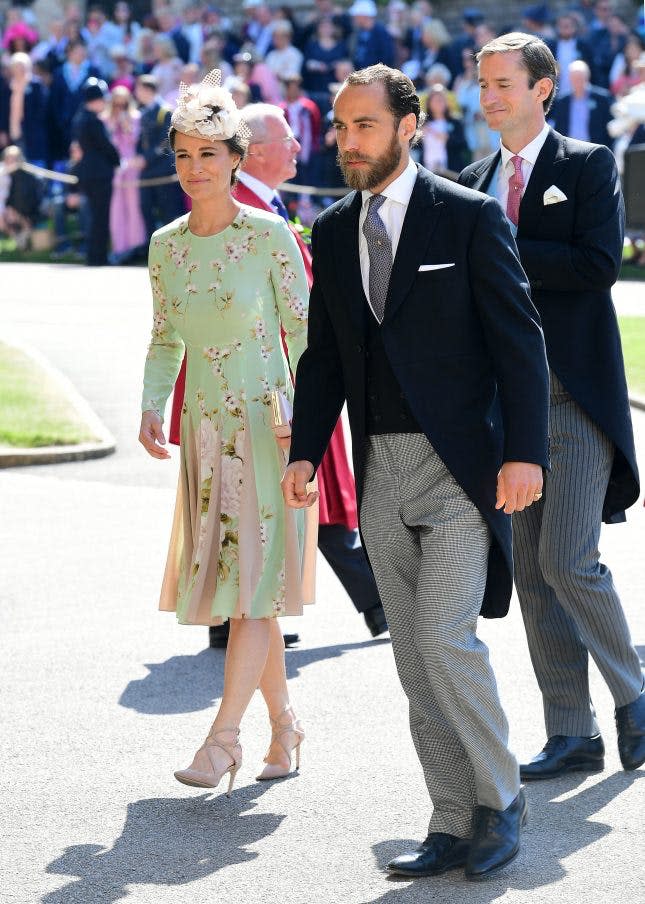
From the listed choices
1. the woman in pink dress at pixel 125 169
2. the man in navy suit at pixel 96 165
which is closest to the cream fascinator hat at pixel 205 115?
the man in navy suit at pixel 96 165

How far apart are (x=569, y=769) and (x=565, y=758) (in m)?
0.04

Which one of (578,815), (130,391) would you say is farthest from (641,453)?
(578,815)

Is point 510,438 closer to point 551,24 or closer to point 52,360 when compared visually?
point 52,360

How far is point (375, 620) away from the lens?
7141 mm

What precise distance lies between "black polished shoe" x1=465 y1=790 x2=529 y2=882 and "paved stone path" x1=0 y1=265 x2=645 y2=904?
0.04 m

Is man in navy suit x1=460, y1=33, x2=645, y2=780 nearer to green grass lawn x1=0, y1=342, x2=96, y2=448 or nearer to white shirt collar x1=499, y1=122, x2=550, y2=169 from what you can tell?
white shirt collar x1=499, y1=122, x2=550, y2=169

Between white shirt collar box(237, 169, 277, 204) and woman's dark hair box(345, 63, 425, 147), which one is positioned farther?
white shirt collar box(237, 169, 277, 204)

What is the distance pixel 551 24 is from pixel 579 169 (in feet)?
69.5

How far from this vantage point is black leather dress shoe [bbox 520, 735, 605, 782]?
5.29m

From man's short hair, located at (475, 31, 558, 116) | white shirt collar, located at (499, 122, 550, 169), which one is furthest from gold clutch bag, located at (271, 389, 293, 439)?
man's short hair, located at (475, 31, 558, 116)

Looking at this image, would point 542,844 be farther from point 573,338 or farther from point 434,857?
point 573,338


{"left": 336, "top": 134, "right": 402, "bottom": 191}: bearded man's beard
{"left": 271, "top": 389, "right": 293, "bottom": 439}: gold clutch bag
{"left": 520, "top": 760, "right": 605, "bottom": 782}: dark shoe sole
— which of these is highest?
{"left": 336, "top": 134, "right": 402, "bottom": 191}: bearded man's beard

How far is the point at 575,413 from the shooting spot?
17.2 feet

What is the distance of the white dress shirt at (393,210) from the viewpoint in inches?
177
